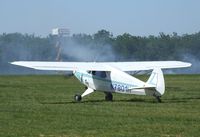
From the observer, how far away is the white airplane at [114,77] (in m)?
21.1

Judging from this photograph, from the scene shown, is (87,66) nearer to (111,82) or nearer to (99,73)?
(99,73)

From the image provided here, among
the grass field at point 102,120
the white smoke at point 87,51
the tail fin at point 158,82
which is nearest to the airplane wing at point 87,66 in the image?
the tail fin at point 158,82

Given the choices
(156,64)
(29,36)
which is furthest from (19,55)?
(156,64)

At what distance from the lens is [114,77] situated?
22953mm

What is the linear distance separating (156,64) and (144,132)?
1398 cm

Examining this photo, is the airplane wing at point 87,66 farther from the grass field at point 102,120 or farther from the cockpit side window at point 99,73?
the grass field at point 102,120

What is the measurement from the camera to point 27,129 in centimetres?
1344

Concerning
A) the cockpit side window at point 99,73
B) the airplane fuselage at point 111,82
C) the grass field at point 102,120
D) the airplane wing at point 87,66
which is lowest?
the grass field at point 102,120

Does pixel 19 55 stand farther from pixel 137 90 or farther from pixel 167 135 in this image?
pixel 167 135

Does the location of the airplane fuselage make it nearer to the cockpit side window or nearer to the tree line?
the cockpit side window

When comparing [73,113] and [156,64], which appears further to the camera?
[156,64]

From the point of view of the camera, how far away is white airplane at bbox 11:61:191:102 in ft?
69.4

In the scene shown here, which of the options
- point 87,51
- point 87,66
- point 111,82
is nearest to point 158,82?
point 111,82

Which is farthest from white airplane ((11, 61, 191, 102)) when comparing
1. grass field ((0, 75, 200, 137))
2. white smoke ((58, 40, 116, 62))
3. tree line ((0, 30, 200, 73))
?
tree line ((0, 30, 200, 73))
